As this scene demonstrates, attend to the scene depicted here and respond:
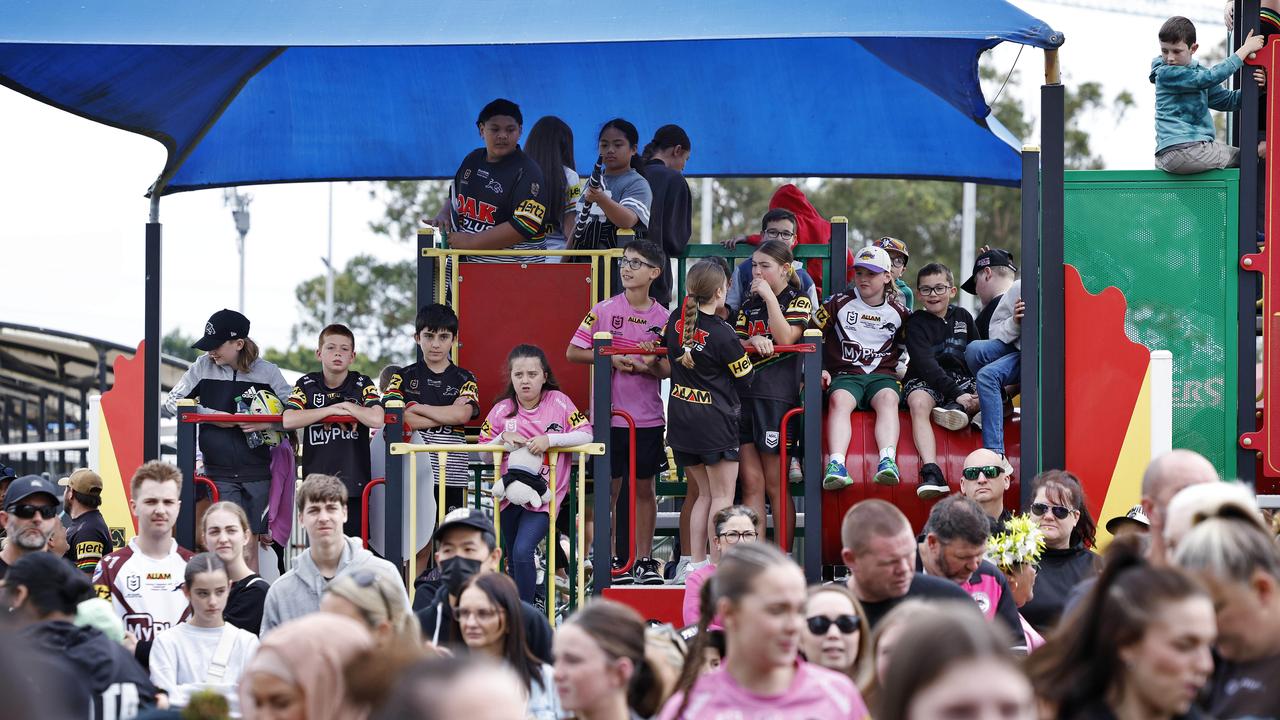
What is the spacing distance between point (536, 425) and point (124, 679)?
319 cm

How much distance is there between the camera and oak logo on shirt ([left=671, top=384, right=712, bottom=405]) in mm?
8297

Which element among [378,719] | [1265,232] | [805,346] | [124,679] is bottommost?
[124,679]

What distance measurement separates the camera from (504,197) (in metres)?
9.78

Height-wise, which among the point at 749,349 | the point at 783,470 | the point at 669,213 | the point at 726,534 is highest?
the point at 669,213

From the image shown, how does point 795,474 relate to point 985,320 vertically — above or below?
below

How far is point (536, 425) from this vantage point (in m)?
8.54

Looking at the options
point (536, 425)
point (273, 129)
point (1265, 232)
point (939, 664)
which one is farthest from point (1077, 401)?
point (273, 129)

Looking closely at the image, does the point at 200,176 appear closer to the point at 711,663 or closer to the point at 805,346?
the point at 805,346

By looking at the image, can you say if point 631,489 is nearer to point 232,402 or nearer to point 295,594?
A: point 295,594

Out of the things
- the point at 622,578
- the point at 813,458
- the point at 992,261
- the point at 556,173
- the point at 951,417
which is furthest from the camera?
the point at 556,173

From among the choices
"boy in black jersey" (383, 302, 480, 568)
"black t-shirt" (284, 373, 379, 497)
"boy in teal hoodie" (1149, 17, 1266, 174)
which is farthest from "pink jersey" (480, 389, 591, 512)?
"boy in teal hoodie" (1149, 17, 1266, 174)

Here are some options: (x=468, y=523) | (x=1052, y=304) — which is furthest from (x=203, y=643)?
(x=1052, y=304)

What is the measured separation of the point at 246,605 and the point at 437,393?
6.55 ft

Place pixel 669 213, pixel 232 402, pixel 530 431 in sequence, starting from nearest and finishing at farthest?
pixel 530 431 → pixel 232 402 → pixel 669 213
